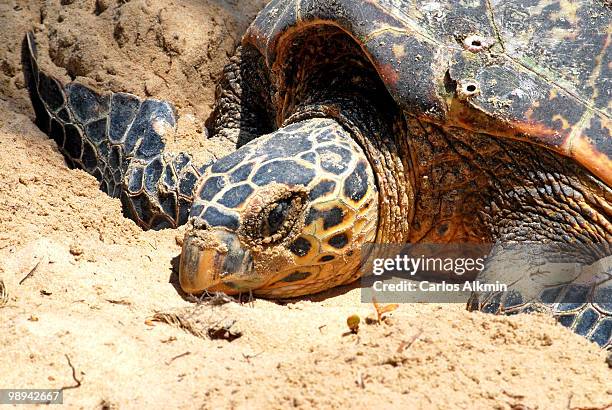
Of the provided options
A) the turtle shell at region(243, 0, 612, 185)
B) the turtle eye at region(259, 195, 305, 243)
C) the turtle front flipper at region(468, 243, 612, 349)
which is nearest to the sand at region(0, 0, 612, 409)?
the turtle front flipper at region(468, 243, 612, 349)

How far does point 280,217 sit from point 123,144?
1.46 metres

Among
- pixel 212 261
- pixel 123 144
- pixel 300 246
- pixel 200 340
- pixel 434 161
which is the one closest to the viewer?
pixel 200 340

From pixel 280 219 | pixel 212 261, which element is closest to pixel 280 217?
pixel 280 219

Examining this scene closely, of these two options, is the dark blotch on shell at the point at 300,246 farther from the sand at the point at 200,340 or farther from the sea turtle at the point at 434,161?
the sand at the point at 200,340

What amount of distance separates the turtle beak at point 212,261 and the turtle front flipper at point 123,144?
74 cm

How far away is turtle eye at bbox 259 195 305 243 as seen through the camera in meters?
2.92

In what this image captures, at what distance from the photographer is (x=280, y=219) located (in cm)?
294

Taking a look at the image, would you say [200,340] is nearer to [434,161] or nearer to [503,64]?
[434,161]

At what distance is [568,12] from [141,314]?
2.14m

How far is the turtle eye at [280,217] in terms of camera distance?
292 cm

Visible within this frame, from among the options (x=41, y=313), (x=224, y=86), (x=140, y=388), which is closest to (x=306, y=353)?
(x=140, y=388)

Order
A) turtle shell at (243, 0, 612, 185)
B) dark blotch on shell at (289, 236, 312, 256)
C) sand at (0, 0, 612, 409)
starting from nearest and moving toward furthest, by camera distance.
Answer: sand at (0, 0, 612, 409) → turtle shell at (243, 0, 612, 185) → dark blotch on shell at (289, 236, 312, 256)

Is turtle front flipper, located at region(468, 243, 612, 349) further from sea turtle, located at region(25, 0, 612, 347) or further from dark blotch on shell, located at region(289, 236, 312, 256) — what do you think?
dark blotch on shell, located at region(289, 236, 312, 256)

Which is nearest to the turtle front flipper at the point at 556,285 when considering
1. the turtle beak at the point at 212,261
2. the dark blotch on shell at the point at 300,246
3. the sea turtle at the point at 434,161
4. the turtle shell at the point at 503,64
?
the sea turtle at the point at 434,161
